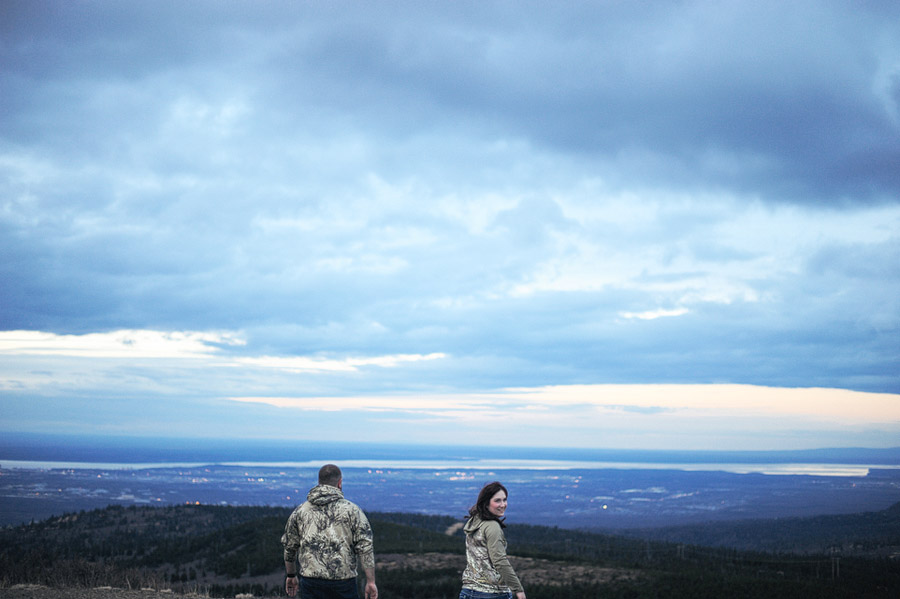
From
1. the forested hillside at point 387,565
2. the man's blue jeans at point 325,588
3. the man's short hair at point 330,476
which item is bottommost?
the forested hillside at point 387,565

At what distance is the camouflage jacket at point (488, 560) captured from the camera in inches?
231

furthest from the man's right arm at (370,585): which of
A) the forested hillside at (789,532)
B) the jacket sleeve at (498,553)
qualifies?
the forested hillside at (789,532)

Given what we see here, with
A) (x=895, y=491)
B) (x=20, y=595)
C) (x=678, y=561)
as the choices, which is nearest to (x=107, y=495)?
(x=678, y=561)

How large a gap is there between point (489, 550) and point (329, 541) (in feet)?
4.85

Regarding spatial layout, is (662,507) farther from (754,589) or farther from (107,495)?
(754,589)

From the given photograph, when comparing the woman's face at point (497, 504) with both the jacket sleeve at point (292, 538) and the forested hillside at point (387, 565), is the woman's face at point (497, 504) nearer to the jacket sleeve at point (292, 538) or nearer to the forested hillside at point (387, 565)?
the jacket sleeve at point (292, 538)

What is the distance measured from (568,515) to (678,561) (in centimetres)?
9070

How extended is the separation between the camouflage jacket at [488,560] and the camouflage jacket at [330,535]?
0.94 metres

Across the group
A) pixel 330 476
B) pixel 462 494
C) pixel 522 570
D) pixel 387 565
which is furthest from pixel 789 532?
pixel 462 494

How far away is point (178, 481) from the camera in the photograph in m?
139

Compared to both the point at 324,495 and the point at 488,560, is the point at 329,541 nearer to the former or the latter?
the point at 324,495

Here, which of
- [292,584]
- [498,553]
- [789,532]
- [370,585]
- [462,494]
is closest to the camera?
[498,553]

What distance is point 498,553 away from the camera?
5.88 m

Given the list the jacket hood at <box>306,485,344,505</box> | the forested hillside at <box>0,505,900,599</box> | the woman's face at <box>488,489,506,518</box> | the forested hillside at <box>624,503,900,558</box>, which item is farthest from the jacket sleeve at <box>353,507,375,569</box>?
the forested hillside at <box>624,503,900,558</box>
